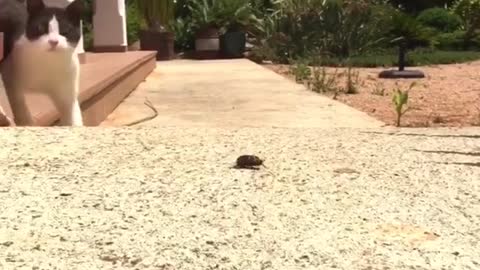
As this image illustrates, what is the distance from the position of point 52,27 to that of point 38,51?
0.45 feet

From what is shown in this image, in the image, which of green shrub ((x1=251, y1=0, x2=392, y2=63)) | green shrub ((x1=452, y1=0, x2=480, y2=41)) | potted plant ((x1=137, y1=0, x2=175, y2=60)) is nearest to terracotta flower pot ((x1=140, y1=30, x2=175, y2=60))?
potted plant ((x1=137, y1=0, x2=175, y2=60))

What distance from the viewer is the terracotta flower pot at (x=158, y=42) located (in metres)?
16.3

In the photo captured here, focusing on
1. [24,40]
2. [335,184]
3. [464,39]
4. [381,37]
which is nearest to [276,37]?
[381,37]

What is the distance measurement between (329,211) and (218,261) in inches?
21.4

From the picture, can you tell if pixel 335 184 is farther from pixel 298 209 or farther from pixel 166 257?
pixel 166 257

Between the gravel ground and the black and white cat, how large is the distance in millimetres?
393

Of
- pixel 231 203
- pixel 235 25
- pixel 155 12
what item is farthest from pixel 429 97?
pixel 235 25

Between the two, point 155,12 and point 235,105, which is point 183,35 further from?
point 235,105

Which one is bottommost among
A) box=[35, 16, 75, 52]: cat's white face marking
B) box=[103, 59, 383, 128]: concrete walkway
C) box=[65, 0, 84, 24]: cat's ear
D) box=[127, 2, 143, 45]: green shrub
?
box=[103, 59, 383, 128]: concrete walkway

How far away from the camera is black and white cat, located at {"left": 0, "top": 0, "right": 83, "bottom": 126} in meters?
3.85

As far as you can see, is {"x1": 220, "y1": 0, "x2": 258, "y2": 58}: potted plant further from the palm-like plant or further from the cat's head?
the cat's head

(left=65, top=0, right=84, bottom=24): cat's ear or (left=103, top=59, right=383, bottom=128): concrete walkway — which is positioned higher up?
(left=65, top=0, right=84, bottom=24): cat's ear

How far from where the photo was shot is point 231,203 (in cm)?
259

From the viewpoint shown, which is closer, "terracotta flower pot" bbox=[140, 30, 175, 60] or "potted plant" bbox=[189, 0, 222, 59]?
"terracotta flower pot" bbox=[140, 30, 175, 60]
